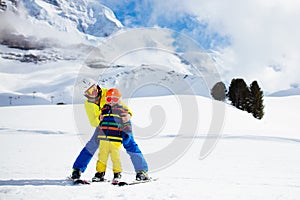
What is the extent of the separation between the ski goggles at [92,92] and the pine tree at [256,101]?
4407cm

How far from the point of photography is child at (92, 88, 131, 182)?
17.4 ft

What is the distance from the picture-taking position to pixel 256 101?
46344mm

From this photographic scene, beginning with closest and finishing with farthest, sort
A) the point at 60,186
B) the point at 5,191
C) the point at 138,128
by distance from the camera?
the point at 5,191, the point at 60,186, the point at 138,128

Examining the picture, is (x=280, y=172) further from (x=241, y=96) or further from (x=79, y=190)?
(x=241, y=96)

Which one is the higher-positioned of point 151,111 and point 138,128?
point 151,111

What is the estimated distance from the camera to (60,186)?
4766mm

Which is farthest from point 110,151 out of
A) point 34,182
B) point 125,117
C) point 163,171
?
point 163,171

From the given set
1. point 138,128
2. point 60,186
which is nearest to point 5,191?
point 60,186

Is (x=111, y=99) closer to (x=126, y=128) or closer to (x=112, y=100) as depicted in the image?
(x=112, y=100)

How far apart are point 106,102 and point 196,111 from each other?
77.9 ft

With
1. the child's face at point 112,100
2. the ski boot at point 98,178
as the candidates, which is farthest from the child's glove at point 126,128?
the ski boot at point 98,178

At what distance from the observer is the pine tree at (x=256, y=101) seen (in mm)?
46019

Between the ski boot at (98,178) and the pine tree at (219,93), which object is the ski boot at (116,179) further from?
the pine tree at (219,93)

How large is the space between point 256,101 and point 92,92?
44.7 m
